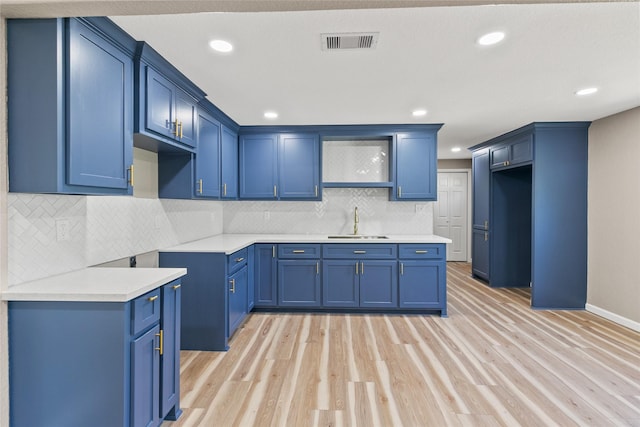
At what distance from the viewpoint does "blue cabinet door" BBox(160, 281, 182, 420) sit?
5.74 ft

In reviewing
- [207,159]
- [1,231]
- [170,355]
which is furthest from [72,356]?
[207,159]

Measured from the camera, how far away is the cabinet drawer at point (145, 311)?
151cm

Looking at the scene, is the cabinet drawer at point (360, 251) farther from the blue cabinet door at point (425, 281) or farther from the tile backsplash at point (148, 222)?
the tile backsplash at point (148, 222)

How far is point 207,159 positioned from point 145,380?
83.3 inches

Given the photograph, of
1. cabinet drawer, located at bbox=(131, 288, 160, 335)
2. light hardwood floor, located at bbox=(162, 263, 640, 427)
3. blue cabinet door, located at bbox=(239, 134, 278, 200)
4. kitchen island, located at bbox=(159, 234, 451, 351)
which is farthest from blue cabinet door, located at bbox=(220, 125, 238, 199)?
cabinet drawer, located at bbox=(131, 288, 160, 335)

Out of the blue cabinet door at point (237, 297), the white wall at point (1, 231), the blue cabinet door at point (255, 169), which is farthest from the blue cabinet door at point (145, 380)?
the blue cabinet door at point (255, 169)

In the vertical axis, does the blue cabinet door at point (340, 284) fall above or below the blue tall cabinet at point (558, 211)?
below

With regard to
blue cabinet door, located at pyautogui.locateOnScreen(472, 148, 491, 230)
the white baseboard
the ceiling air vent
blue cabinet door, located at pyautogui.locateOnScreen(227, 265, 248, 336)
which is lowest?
the white baseboard

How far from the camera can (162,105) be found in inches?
89.5

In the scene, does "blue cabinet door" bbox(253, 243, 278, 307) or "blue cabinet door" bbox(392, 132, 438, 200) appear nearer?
"blue cabinet door" bbox(253, 243, 278, 307)

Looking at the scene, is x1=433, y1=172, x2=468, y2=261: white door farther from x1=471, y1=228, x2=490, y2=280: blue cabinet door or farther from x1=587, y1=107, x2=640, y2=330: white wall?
x1=587, y1=107, x2=640, y2=330: white wall

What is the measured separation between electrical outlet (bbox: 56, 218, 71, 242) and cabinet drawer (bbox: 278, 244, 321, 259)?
7.03ft

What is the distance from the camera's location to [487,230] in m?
5.10

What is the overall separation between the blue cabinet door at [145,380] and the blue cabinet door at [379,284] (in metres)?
2.44
